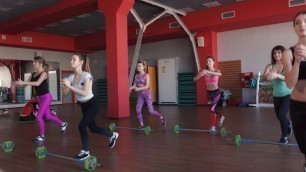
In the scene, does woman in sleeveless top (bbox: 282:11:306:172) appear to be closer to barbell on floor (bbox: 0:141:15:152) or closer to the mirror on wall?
barbell on floor (bbox: 0:141:15:152)

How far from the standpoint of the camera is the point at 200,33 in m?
12.2

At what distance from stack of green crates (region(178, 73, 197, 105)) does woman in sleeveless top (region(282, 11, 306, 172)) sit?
11.0m

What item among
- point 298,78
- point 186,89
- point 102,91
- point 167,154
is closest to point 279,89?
point 167,154

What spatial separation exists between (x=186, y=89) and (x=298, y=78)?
11.3 m

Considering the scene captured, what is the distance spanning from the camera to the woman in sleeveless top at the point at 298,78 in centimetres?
168

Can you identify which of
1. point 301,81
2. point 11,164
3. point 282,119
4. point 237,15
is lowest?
point 11,164

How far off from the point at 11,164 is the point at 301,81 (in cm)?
331

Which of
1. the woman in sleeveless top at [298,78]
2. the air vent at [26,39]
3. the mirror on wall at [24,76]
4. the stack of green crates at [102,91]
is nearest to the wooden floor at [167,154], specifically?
the woman in sleeveless top at [298,78]

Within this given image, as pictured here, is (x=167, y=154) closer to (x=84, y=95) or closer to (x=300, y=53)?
(x=84, y=95)

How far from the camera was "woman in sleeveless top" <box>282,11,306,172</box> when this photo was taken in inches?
66.0

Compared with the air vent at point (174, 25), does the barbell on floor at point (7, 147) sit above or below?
below

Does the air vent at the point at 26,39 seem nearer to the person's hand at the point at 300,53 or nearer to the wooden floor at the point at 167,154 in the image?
the wooden floor at the point at 167,154

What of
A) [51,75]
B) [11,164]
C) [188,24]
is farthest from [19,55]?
[11,164]

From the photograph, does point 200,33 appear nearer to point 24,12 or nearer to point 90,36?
point 90,36
